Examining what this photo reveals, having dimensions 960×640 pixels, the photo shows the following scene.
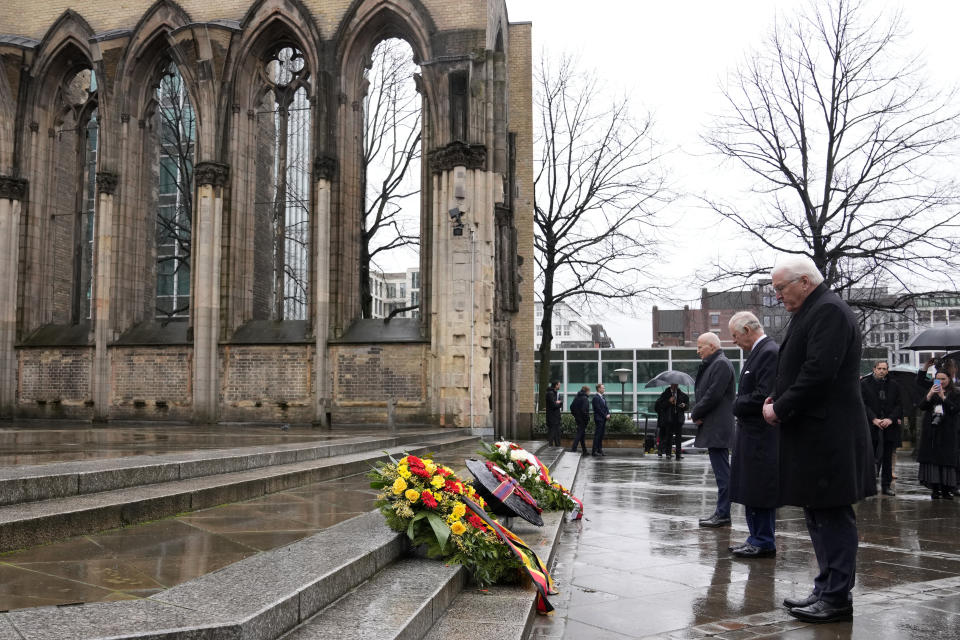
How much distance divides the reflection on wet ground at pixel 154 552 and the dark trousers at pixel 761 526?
9.63 ft

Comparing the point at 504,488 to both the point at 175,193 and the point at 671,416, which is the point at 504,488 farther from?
the point at 175,193

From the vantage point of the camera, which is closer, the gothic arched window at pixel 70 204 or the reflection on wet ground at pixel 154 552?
the reflection on wet ground at pixel 154 552

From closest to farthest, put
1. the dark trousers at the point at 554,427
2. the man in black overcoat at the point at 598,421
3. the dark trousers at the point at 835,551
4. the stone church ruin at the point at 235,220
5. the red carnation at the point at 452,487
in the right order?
the dark trousers at the point at 835,551 → the red carnation at the point at 452,487 → the stone church ruin at the point at 235,220 → the man in black overcoat at the point at 598,421 → the dark trousers at the point at 554,427

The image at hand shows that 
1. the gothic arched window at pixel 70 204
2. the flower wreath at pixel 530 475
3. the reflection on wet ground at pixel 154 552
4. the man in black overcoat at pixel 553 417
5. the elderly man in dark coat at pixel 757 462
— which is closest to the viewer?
the reflection on wet ground at pixel 154 552

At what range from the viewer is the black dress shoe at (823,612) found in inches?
168

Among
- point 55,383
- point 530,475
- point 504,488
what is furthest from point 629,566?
point 55,383

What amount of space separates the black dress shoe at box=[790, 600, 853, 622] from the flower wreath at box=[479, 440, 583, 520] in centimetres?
301

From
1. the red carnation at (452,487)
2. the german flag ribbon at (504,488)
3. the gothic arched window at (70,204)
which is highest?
the gothic arched window at (70,204)

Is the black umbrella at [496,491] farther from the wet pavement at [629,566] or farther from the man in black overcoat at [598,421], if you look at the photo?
the man in black overcoat at [598,421]

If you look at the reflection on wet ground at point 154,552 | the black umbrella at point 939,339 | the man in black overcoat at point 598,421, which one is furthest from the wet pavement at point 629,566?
the man in black overcoat at point 598,421

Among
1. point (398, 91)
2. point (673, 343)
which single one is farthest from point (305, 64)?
point (673, 343)

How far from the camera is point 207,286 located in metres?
18.8

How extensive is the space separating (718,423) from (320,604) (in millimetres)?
5321

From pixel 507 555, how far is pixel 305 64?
17472 mm
